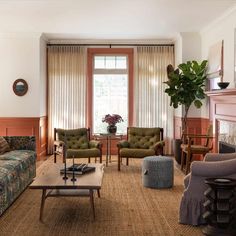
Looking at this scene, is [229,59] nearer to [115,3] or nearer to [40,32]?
[115,3]

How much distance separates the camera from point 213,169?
4.15 m

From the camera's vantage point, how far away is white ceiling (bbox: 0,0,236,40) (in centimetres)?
598

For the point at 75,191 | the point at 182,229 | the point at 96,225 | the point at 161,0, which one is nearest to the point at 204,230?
the point at 182,229

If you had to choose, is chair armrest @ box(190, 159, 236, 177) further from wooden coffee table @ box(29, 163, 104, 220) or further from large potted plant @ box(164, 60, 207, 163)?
large potted plant @ box(164, 60, 207, 163)

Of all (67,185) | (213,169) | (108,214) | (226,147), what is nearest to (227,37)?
(226,147)

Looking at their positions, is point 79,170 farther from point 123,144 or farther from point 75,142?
point 75,142

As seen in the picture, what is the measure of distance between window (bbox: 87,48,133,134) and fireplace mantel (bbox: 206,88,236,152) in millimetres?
3372

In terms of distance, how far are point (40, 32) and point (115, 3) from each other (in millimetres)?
2899

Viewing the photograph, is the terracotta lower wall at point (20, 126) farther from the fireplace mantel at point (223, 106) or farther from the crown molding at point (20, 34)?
the fireplace mantel at point (223, 106)

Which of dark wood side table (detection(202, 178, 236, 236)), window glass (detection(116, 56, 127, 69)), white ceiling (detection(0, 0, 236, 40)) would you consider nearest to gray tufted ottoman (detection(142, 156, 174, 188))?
dark wood side table (detection(202, 178, 236, 236))

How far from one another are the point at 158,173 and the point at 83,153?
5.79ft

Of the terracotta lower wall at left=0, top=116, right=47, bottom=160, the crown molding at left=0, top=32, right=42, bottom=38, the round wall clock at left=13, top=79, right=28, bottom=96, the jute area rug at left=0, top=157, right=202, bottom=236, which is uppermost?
the crown molding at left=0, top=32, right=42, bottom=38

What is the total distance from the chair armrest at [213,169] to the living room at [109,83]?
67cm

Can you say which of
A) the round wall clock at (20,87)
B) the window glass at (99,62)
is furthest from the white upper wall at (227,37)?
the round wall clock at (20,87)
